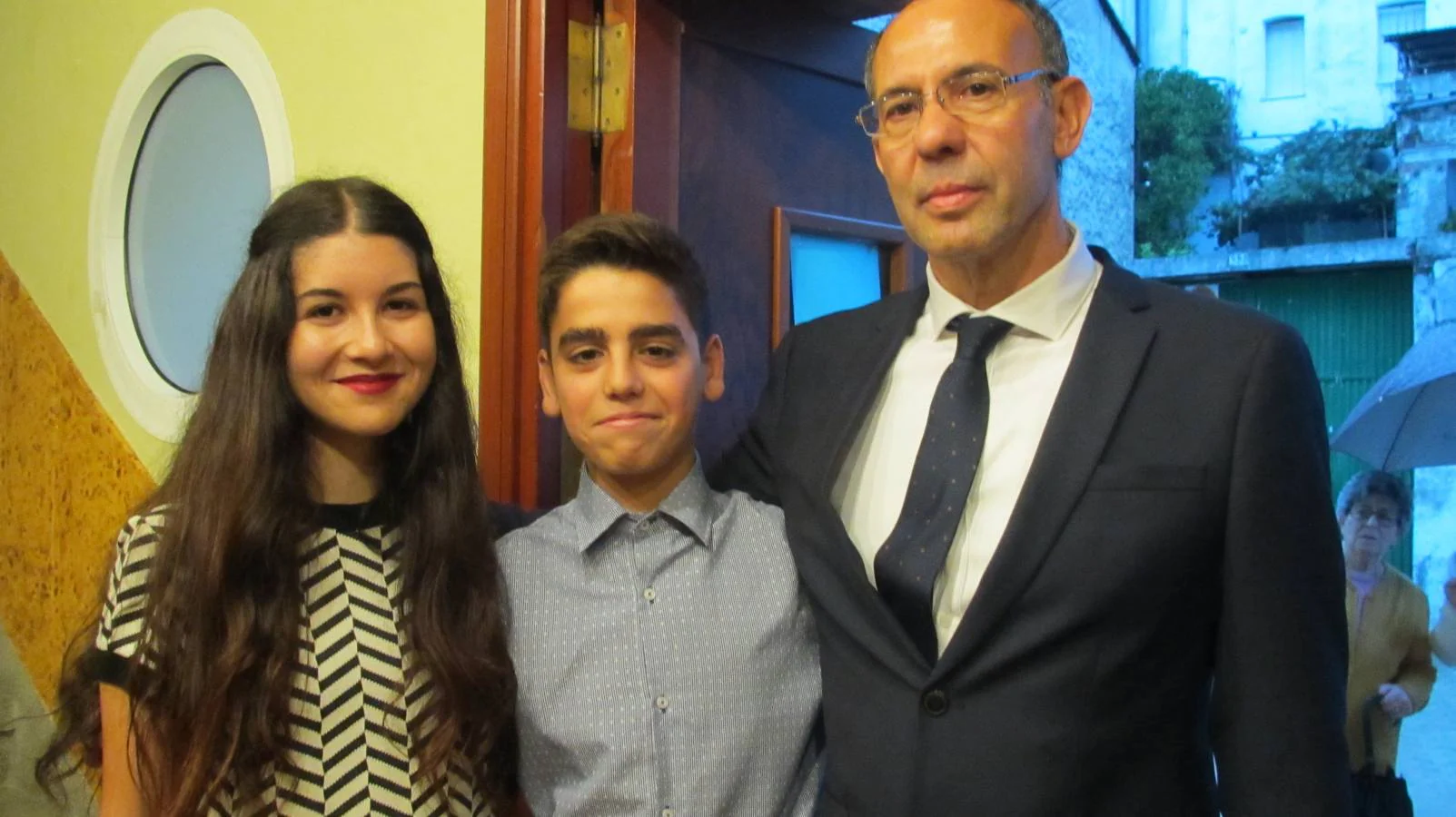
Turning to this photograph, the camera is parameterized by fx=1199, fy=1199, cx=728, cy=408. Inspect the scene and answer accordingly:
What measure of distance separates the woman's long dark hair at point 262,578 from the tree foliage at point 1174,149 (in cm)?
184

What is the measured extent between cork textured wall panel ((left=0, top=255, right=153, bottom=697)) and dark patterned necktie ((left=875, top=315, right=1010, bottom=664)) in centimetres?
180

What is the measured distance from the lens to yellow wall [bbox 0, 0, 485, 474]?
185cm

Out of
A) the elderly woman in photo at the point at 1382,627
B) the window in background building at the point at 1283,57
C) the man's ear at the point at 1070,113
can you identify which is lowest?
the elderly woman in photo at the point at 1382,627

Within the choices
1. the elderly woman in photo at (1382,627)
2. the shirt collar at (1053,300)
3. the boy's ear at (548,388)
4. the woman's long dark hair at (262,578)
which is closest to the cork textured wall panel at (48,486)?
the woman's long dark hair at (262,578)

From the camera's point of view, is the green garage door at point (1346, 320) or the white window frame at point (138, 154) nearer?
the white window frame at point (138, 154)

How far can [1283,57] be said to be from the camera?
100 inches

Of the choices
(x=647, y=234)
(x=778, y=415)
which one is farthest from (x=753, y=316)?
(x=647, y=234)

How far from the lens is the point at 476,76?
181 centimetres

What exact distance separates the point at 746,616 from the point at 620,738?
20cm

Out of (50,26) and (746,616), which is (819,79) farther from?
(50,26)

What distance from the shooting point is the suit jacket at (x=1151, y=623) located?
46.7 inches

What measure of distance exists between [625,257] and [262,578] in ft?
1.81

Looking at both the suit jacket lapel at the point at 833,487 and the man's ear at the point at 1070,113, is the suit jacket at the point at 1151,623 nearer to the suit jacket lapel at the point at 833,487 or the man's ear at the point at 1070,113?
the suit jacket lapel at the point at 833,487

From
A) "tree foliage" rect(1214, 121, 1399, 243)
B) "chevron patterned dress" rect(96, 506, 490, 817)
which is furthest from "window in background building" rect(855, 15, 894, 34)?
"chevron patterned dress" rect(96, 506, 490, 817)
